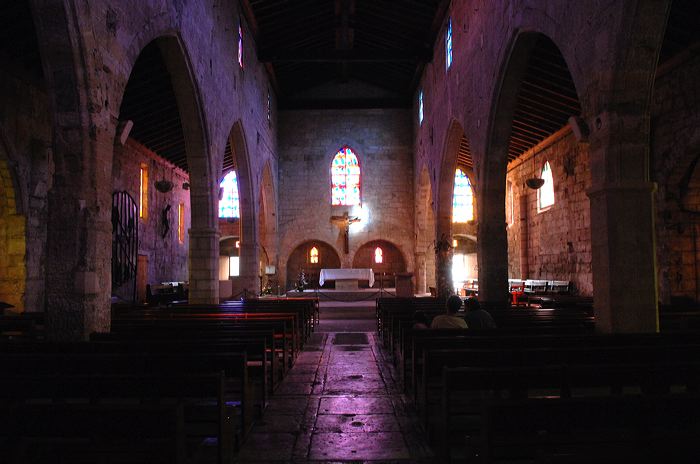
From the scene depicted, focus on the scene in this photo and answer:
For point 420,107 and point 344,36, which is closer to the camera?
point 344,36

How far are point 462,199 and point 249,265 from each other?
36.4 feet

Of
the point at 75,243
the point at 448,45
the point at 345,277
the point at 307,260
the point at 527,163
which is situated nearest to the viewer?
the point at 75,243

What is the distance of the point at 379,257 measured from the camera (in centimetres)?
2378

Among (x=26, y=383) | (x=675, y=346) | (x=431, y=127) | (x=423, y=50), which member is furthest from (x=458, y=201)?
(x=26, y=383)

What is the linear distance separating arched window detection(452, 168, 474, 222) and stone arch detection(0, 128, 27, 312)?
17.4 meters

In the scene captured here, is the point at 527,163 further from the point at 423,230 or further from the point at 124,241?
the point at 124,241

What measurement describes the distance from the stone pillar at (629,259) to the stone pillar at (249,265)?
482 inches

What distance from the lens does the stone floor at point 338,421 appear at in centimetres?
350

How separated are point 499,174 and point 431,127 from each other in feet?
24.2

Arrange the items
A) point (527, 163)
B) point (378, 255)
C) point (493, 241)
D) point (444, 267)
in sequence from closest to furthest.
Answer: point (493, 241) → point (444, 267) → point (527, 163) → point (378, 255)

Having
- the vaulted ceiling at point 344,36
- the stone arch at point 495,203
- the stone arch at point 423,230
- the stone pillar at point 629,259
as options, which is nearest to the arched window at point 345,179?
the stone arch at point 423,230

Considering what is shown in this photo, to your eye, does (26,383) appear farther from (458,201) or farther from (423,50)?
(458,201)

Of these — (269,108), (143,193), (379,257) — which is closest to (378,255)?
(379,257)

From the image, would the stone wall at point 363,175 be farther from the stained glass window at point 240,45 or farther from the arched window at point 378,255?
the stained glass window at point 240,45
